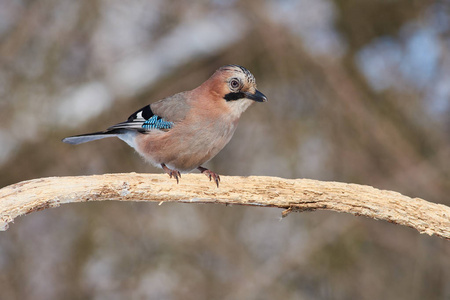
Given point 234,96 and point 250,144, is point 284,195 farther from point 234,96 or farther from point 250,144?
point 250,144

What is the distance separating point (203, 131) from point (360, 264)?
5201 millimetres

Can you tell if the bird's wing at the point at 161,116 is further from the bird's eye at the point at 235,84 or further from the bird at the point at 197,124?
the bird's eye at the point at 235,84

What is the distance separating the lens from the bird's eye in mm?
5952

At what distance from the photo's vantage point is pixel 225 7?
442 inches

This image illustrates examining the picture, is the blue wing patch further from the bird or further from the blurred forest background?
the blurred forest background

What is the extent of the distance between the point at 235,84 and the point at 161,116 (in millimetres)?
925

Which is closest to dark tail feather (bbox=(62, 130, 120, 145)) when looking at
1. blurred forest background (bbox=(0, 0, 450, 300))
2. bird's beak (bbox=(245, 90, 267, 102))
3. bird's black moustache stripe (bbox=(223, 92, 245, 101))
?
bird's black moustache stripe (bbox=(223, 92, 245, 101))

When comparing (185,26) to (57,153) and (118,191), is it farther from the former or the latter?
(118,191)

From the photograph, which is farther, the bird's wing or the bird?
the bird's wing

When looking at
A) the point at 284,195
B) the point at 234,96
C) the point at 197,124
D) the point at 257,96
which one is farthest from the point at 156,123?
the point at 284,195

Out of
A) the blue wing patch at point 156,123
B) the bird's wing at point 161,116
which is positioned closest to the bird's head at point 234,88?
the bird's wing at point 161,116

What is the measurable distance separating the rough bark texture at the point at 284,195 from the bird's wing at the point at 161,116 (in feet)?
3.82

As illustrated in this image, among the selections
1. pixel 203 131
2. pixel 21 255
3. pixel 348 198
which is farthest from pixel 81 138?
pixel 21 255

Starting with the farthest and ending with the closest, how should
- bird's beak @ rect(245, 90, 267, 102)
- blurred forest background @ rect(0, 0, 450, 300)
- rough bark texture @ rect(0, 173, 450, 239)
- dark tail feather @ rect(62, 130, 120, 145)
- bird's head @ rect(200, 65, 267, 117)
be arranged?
blurred forest background @ rect(0, 0, 450, 300) < dark tail feather @ rect(62, 130, 120, 145) < bird's head @ rect(200, 65, 267, 117) < bird's beak @ rect(245, 90, 267, 102) < rough bark texture @ rect(0, 173, 450, 239)
